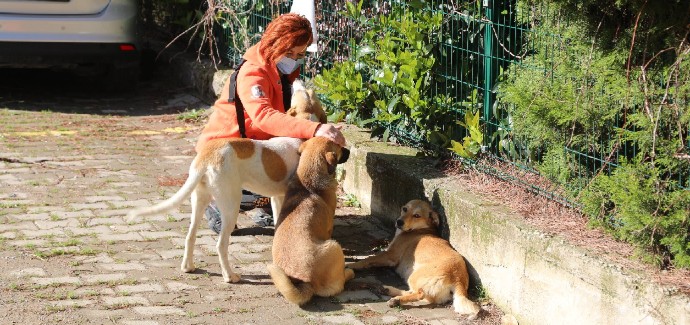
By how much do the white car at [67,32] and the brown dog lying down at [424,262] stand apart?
525 cm

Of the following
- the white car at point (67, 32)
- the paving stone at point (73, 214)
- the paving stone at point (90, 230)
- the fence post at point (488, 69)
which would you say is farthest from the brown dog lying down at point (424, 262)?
the white car at point (67, 32)

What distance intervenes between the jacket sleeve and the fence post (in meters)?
1.12

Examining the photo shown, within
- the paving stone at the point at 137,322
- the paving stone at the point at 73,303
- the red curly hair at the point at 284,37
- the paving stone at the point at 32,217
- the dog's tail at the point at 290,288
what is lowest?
the paving stone at the point at 32,217

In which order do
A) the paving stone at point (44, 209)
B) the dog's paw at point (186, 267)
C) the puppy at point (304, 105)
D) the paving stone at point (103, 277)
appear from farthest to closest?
the paving stone at point (44, 209), the puppy at point (304, 105), the dog's paw at point (186, 267), the paving stone at point (103, 277)

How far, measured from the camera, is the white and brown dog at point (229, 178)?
5891 millimetres

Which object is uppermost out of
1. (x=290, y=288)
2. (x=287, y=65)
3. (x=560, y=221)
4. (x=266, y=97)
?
(x=287, y=65)

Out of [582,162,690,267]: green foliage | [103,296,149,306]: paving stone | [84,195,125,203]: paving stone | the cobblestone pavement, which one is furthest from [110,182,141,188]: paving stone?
[582,162,690,267]: green foliage

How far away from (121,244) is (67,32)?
4.33m

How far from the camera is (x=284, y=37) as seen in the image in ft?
21.2

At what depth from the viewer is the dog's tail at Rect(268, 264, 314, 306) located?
5496 millimetres

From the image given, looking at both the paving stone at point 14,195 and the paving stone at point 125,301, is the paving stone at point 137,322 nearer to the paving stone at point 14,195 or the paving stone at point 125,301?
the paving stone at point 125,301

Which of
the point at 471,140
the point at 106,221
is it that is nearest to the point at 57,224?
the point at 106,221

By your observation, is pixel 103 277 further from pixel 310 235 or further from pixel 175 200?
pixel 310 235

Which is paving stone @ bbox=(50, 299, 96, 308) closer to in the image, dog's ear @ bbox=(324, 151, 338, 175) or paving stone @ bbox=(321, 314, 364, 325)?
paving stone @ bbox=(321, 314, 364, 325)
